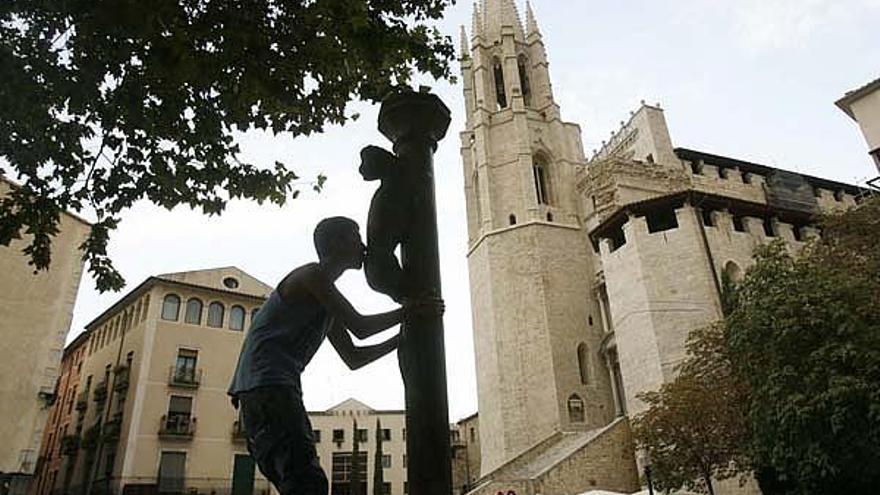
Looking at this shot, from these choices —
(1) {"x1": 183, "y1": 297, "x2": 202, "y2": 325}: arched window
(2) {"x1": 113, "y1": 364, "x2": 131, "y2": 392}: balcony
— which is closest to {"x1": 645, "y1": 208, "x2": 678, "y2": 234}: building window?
(1) {"x1": 183, "y1": 297, "x2": 202, "y2": 325}: arched window

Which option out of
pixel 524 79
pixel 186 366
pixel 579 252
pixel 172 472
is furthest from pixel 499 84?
pixel 172 472

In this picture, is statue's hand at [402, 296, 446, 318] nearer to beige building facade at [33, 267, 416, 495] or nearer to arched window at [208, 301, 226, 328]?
beige building facade at [33, 267, 416, 495]

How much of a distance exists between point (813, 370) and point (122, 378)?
29.6 meters

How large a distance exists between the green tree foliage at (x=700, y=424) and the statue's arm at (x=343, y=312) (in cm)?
1830

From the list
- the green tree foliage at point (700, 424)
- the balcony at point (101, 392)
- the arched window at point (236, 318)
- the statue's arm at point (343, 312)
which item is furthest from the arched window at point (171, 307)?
the statue's arm at point (343, 312)

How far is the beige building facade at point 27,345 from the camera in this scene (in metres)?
21.3

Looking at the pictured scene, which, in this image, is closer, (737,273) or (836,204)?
(737,273)

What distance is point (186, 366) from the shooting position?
1166 inches

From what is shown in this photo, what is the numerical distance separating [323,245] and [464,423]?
2151 inches

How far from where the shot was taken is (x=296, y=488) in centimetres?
233

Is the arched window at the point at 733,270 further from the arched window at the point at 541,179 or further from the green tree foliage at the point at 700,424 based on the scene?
the arched window at the point at 541,179

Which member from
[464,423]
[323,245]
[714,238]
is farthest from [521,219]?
[323,245]

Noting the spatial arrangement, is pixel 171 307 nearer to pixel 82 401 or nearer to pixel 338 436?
pixel 82 401

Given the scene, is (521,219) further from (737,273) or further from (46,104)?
(46,104)
